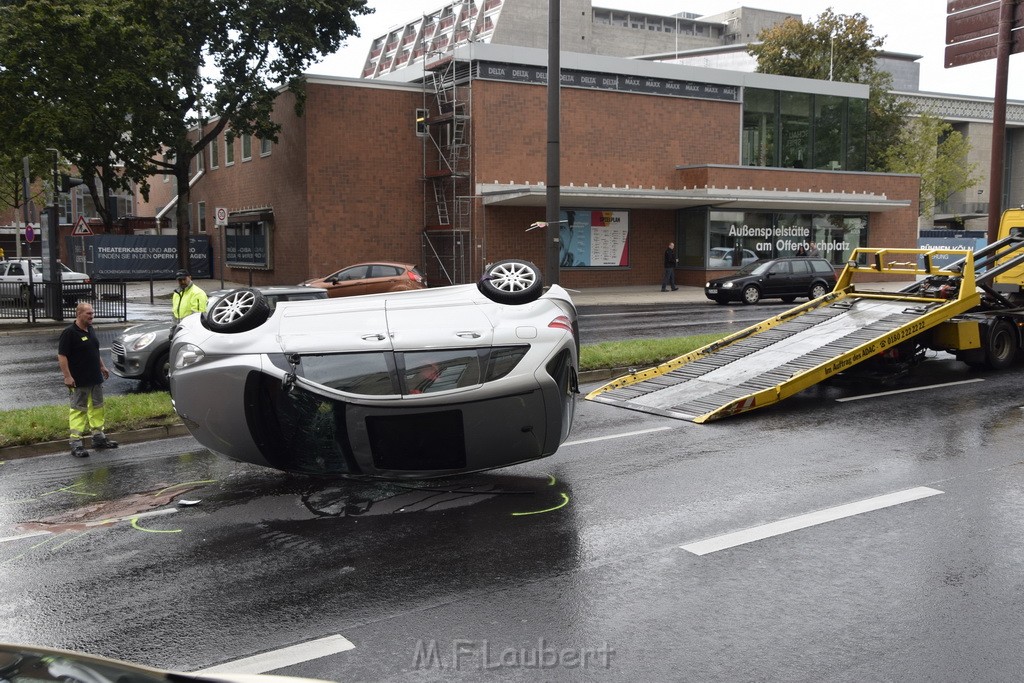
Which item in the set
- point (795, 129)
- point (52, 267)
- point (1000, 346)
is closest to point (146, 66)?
point (52, 267)

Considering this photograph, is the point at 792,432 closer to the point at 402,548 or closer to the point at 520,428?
the point at 520,428

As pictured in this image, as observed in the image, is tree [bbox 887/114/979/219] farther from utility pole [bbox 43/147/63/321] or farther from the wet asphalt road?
the wet asphalt road

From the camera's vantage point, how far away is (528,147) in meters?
33.0

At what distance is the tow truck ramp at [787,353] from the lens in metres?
10.9

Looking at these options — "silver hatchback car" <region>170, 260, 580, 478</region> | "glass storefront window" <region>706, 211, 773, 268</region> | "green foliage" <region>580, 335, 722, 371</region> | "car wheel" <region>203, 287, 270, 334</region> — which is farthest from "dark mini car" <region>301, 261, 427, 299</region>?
"silver hatchback car" <region>170, 260, 580, 478</region>

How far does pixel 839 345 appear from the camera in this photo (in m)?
11.8

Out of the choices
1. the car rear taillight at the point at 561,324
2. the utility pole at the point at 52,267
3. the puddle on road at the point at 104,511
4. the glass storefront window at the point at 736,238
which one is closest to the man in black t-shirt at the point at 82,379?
the puddle on road at the point at 104,511

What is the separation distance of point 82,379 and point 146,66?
20696mm

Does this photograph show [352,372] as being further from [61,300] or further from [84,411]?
[61,300]

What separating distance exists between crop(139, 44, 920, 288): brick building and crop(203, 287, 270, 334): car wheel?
22.5 m

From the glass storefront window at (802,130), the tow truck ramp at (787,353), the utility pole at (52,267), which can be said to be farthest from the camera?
the glass storefront window at (802,130)

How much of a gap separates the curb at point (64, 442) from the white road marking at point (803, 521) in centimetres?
Result: 654

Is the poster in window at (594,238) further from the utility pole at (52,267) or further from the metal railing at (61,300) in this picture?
the utility pole at (52,267)

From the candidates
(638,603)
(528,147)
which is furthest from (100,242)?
(638,603)
